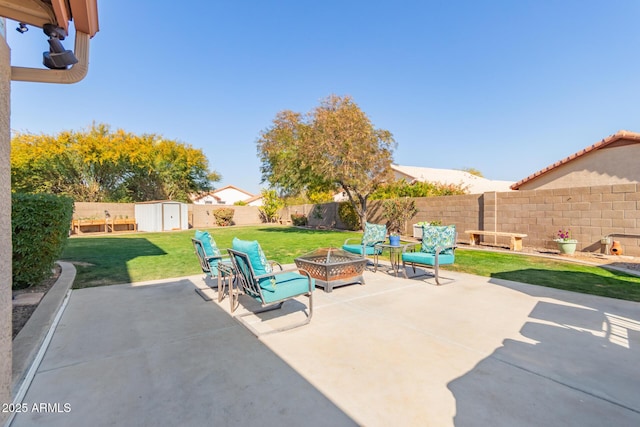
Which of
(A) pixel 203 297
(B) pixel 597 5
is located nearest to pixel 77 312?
(A) pixel 203 297

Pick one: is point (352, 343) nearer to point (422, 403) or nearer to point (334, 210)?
point (422, 403)

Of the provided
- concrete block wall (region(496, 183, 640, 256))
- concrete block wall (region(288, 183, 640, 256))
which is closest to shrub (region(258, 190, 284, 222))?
concrete block wall (region(288, 183, 640, 256))

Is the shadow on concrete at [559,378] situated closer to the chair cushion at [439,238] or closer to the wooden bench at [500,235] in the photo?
the chair cushion at [439,238]

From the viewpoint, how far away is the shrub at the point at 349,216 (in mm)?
19328

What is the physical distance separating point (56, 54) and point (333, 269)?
478 cm

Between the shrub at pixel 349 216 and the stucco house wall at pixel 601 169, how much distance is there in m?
9.83

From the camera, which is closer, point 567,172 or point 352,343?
point 352,343

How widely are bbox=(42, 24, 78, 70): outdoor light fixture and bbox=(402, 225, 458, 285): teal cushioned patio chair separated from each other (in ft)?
20.1

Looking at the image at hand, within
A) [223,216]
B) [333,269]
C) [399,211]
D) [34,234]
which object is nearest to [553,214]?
[399,211]

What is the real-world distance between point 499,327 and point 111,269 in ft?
26.9

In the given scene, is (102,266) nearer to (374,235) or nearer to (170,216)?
(374,235)

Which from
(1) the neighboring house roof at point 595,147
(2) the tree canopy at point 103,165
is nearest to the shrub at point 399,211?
(1) the neighboring house roof at point 595,147

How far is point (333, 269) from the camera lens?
213 inches

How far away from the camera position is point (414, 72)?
→ 14.3 metres
